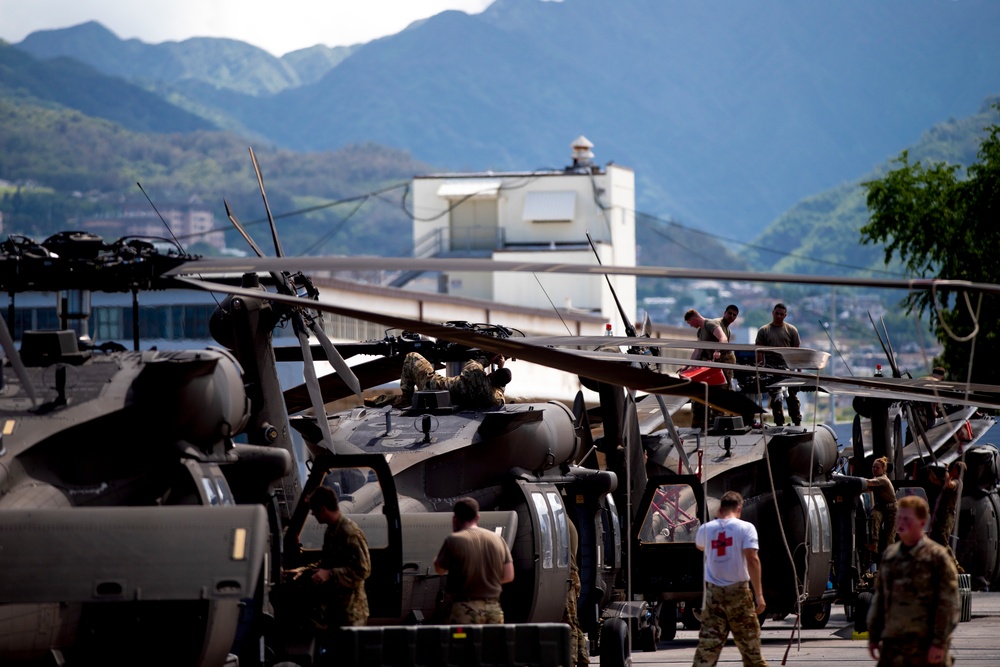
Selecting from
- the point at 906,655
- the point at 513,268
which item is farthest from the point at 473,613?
the point at 906,655

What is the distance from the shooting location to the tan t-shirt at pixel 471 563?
443 inches

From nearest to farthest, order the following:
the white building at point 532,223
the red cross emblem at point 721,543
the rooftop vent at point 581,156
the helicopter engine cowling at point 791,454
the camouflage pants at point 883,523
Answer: the red cross emblem at point 721,543
the helicopter engine cowling at point 791,454
the camouflage pants at point 883,523
the white building at point 532,223
the rooftop vent at point 581,156

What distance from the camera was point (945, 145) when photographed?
185m

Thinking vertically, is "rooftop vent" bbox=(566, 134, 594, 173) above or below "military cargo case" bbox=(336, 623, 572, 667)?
above

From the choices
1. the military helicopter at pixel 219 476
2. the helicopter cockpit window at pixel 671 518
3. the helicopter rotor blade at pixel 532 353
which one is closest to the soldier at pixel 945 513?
the helicopter cockpit window at pixel 671 518

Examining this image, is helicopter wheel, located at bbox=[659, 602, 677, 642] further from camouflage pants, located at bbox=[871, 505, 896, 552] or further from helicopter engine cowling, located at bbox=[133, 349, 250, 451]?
helicopter engine cowling, located at bbox=[133, 349, 250, 451]

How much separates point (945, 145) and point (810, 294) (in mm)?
24785

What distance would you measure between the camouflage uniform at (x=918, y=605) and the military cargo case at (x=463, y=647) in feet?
6.66

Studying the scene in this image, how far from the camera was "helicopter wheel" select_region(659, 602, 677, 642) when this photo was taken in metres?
17.6

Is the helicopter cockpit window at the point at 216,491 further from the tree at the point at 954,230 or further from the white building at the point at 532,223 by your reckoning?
the white building at the point at 532,223

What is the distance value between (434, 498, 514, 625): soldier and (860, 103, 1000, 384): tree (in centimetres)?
1782

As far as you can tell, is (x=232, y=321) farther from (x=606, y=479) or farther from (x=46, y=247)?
(x=606, y=479)

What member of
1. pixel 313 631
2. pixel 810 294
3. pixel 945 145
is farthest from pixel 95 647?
pixel 945 145

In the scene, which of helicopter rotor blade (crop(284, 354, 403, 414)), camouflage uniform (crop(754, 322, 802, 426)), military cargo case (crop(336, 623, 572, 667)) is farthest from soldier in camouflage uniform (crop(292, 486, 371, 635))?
camouflage uniform (crop(754, 322, 802, 426))
